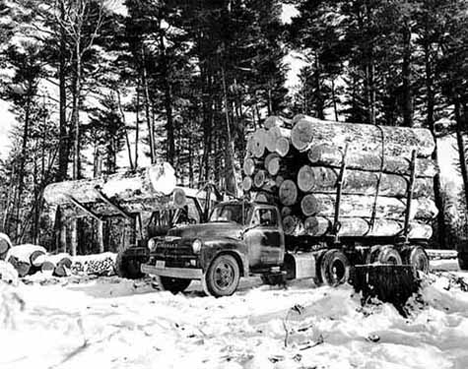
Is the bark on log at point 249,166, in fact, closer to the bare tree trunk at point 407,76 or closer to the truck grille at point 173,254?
the truck grille at point 173,254

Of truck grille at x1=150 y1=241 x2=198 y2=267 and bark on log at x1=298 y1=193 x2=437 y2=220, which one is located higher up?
bark on log at x1=298 y1=193 x2=437 y2=220

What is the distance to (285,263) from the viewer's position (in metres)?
10.6

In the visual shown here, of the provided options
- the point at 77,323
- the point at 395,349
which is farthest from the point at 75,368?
the point at 395,349

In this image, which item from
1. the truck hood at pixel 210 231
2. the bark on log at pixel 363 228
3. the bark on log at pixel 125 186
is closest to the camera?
the truck hood at pixel 210 231

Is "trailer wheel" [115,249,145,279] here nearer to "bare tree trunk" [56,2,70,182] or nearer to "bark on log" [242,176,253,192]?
"bark on log" [242,176,253,192]

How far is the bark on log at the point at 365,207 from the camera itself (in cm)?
1133

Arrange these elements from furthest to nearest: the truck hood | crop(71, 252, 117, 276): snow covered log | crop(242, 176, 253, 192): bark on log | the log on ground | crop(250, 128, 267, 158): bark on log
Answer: crop(71, 252, 117, 276): snow covered log → crop(242, 176, 253, 192): bark on log → crop(250, 128, 267, 158): bark on log → the truck hood → the log on ground

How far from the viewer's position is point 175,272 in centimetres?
887

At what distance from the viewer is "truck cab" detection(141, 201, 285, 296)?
8.83 meters

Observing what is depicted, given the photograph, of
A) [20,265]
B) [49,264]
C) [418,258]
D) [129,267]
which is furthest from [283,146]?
[20,265]

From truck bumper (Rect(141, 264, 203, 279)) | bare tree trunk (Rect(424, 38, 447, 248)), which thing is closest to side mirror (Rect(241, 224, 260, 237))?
truck bumper (Rect(141, 264, 203, 279))

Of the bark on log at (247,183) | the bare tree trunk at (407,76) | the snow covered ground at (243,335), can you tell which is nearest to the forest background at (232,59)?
the bare tree trunk at (407,76)

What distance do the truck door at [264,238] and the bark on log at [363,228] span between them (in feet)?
3.90

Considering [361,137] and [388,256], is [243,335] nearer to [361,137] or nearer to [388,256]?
[388,256]
